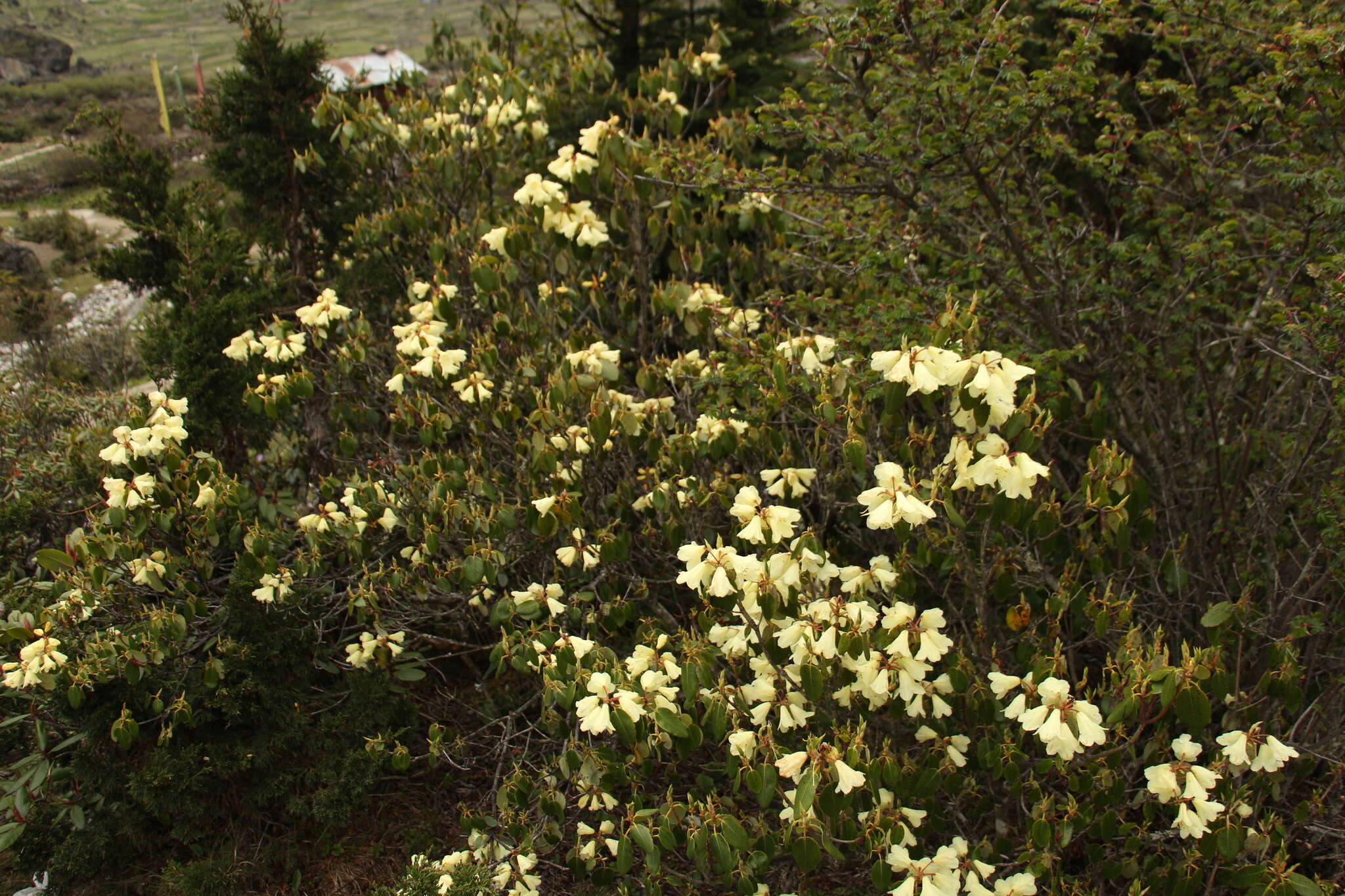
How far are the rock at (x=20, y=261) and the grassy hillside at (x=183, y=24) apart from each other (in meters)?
10.8

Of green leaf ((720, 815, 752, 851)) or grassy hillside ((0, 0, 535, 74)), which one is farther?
grassy hillside ((0, 0, 535, 74))

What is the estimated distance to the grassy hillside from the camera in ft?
78.8

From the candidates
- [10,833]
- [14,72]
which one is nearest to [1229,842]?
[10,833]

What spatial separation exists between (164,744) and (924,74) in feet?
11.3

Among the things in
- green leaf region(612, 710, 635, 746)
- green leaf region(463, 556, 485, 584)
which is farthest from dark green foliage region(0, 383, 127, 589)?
green leaf region(612, 710, 635, 746)

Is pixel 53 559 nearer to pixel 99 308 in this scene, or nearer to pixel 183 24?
pixel 99 308

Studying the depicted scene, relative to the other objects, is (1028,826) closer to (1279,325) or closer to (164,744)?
(1279,325)

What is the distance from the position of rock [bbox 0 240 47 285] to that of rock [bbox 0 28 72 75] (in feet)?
37.2

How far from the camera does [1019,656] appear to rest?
234 centimetres

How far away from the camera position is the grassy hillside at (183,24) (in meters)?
24.0

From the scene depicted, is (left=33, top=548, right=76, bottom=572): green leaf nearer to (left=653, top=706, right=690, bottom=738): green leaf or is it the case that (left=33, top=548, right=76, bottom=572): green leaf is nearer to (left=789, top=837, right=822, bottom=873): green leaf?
(left=653, top=706, right=690, bottom=738): green leaf

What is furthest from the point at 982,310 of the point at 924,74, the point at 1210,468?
the point at 1210,468

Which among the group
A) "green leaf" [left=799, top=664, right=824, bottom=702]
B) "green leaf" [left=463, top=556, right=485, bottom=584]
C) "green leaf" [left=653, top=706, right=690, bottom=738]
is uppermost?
"green leaf" [left=799, top=664, right=824, bottom=702]

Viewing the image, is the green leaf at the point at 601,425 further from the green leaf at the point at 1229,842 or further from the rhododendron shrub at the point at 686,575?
the green leaf at the point at 1229,842
